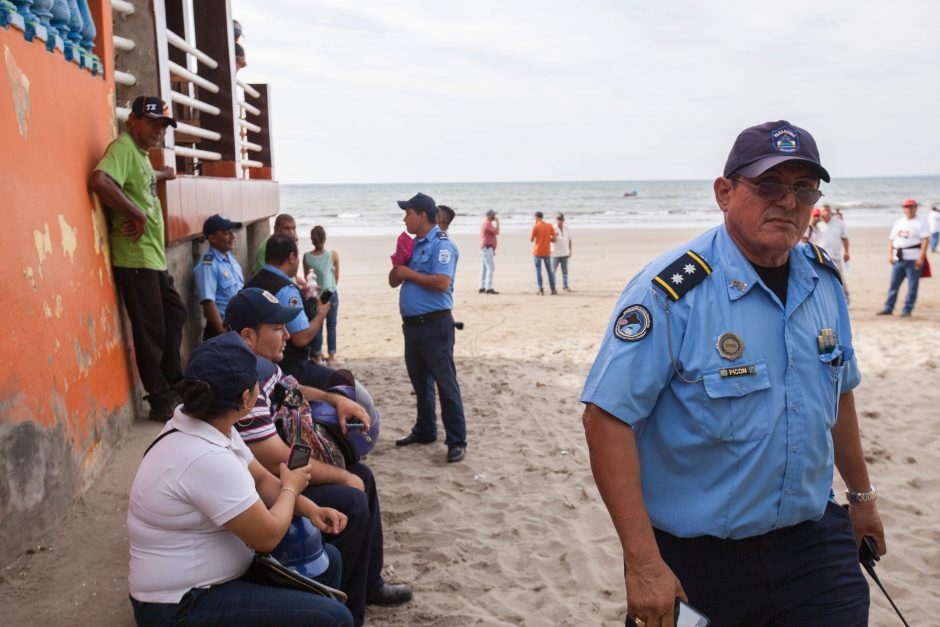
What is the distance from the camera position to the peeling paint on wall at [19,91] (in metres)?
3.47

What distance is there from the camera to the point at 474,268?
2052cm

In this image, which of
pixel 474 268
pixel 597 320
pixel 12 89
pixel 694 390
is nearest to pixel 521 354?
pixel 597 320

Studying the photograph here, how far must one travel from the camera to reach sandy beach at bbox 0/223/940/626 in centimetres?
357

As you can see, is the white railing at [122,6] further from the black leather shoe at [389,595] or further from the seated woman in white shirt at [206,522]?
the black leather shoe at [389,595]

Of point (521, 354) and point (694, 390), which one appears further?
point (521, 354)

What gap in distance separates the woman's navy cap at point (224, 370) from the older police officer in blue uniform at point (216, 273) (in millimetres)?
3533

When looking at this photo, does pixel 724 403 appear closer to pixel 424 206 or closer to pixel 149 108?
pixel 149 108

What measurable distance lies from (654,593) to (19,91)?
3267 mm

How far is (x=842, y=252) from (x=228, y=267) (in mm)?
10342

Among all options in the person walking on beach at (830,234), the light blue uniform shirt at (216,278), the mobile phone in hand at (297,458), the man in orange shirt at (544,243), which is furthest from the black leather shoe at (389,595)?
the man in orange shirt at (544,243)

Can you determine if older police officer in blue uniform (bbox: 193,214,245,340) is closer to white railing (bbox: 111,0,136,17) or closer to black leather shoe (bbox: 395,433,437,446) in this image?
white railing (bbox: 111,0,136,17)

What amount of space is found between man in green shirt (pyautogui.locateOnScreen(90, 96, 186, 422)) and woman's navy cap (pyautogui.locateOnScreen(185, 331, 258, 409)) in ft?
7.62

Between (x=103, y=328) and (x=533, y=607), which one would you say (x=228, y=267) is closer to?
(x=103, y=328)

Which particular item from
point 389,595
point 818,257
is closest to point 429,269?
point 389,595
